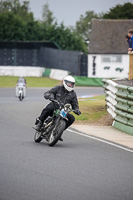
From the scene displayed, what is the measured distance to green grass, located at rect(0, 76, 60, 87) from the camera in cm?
4916

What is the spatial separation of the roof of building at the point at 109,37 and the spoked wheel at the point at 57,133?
60.1 meters

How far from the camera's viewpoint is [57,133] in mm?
12797

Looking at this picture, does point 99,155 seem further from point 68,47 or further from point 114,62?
point 68,47

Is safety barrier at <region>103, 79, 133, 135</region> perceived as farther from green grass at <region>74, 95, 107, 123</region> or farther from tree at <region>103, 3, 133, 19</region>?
tree at <region>103, 3, 133, 19</region>

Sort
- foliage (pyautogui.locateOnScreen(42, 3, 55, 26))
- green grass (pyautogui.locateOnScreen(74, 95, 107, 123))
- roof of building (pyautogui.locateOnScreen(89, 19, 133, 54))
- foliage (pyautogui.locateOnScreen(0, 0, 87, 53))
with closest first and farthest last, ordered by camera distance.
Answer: green grass (pyautogui.locateOnScreen(74, 95, 107, 123)) < roof of building (pyautogui.locateOnScreen(89, 19, 133, 54)) < foliage (pyautogui.locateOnScreen(0, 0, 87, 53)) < foliage (pyautogui.locateOnScreen(42, 3, 55, 26))

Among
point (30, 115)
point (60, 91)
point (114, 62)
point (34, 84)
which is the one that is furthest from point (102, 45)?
point (60, 91)

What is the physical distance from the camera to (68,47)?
303 ft

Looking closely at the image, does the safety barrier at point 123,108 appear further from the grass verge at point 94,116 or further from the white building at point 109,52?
the white building at point 109,52

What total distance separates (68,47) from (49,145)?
3143 inches

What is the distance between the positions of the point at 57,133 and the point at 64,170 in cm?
298

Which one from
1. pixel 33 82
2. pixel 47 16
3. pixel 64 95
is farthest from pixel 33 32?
pixel 64 95

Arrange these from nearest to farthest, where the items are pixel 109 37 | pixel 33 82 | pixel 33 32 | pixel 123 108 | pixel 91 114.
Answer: pixel 123 108 → pixel 91 114 → pixel 33 82 → pixel 109 37 → pixel 33 32

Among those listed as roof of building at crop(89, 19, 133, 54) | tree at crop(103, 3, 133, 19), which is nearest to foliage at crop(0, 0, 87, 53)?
tree at crop(103, 3, 133, 19)

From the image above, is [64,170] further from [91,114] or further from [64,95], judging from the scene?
[91,114]
